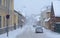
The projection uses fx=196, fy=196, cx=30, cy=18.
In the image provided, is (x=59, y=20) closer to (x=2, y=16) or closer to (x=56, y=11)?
(x=56, y=11)

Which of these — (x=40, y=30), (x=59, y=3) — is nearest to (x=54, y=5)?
(x=59, y=3)

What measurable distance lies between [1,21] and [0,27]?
154cm

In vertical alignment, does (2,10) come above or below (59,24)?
above

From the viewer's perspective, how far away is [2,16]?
4131 centimetres

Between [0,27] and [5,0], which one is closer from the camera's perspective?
[0,27]

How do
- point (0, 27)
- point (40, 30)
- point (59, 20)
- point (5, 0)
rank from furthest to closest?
1. point (59, 20)
2. point (40, 30)
3. point (5, 0)
4. point (0, 27)

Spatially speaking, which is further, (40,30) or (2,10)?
(40,30)

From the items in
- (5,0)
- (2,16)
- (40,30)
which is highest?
(5,0)

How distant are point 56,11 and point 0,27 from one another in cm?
2399

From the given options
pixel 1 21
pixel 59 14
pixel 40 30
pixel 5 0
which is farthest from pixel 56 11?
pixel 1 21

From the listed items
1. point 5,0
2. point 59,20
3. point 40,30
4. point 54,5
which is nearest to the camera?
point 5,0

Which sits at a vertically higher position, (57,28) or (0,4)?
(0,4)

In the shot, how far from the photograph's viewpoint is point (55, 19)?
58.1 metres

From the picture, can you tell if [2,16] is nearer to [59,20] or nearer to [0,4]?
[0,4]
